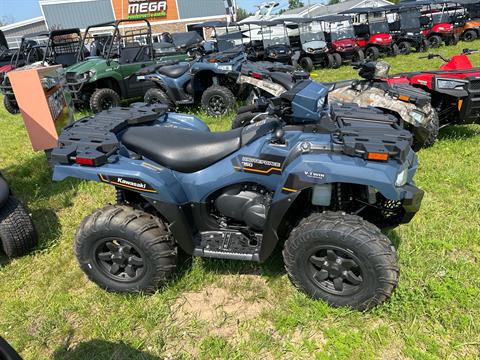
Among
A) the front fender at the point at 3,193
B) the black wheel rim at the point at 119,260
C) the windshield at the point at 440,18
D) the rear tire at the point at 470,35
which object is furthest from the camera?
the windshield at the point at 440,18

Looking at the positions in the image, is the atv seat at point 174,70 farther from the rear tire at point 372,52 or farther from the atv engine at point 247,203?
the rear tire at point 372,52

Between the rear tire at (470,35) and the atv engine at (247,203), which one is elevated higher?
the atv engine at (247,203)

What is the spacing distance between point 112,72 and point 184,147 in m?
6.66

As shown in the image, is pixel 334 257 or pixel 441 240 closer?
pixel 334 257

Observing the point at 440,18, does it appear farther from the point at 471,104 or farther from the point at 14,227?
the point at 14,227

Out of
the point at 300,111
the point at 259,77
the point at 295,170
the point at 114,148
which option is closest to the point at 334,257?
the point at 295,170

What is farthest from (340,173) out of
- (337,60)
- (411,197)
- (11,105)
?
(337,60)

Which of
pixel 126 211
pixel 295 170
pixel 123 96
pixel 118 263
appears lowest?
pixel 123 96

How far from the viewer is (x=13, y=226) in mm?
3350

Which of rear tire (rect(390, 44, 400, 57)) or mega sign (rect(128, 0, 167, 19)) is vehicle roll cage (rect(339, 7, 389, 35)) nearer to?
rear tire (rect(390, 44, 400, 57))

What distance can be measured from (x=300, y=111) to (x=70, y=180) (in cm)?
356

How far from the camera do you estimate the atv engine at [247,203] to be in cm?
267

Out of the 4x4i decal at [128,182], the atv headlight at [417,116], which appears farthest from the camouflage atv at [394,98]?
the 4x4i decal at [128,182]

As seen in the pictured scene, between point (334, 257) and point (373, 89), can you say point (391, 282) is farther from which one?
point (373, 89)
